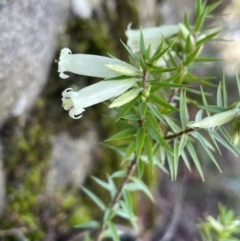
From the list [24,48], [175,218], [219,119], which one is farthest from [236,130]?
[175,218]

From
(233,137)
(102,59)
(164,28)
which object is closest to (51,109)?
(164,28)

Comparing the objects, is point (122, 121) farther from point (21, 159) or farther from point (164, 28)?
point (21, 159)

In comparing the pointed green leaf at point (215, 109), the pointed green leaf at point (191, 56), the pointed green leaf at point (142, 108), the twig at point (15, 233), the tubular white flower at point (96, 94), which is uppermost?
the pointed green leaf at point (191, 56)

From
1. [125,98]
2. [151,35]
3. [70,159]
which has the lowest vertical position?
[70,159]

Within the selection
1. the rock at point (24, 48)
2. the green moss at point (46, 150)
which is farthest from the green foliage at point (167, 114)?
the green moss at point (46, 150)

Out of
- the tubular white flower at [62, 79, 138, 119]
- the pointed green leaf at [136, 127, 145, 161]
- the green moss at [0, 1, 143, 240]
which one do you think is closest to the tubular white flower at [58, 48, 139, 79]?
the tubular white flower at [62, 79, 138, 119]

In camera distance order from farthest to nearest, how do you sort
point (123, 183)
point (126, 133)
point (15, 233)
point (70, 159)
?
point (70, 159) → point (15, 233) → point (123, 183) → point (126, 133)

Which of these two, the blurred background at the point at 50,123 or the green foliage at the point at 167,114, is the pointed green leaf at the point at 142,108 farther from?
the blurred background at the point at 50,123

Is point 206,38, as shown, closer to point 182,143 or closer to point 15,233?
point 182,143
